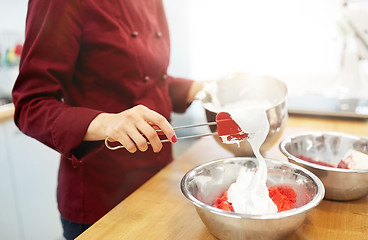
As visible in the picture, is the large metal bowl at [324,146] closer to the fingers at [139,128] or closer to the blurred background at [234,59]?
the fingers at [139,128]

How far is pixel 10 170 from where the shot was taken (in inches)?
68.9

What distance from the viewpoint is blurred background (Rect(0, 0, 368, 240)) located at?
66.2 inches

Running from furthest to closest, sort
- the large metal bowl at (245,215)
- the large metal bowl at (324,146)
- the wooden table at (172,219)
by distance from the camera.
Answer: the large metal bowl at (324,146) < the wooden table at (172,219) < the large metal bowl at (245,215)

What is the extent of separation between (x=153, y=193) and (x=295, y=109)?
38.5 inches

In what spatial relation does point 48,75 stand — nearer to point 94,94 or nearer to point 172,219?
point 94,94

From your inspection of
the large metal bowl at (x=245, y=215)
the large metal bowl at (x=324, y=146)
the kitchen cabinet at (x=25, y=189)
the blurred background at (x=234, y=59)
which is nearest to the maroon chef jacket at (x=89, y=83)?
the large metal bowl at (x=245, y=215)

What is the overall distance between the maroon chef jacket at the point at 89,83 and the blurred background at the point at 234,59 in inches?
28.7

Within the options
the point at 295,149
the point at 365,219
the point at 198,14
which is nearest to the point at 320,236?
the point at 365,219

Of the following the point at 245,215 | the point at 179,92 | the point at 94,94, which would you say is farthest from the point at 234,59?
the point at 245,215

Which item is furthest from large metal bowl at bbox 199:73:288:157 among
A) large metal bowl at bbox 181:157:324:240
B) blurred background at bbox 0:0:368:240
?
blurred background at bbox 0:0:368:240

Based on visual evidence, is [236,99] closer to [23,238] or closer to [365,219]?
[365,219]

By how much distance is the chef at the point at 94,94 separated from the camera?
0.74 metres

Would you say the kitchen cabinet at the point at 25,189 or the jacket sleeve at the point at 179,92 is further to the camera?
the kitchen cabinet at the point at 25,189

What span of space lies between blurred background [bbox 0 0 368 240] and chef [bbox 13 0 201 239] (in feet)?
2.38
